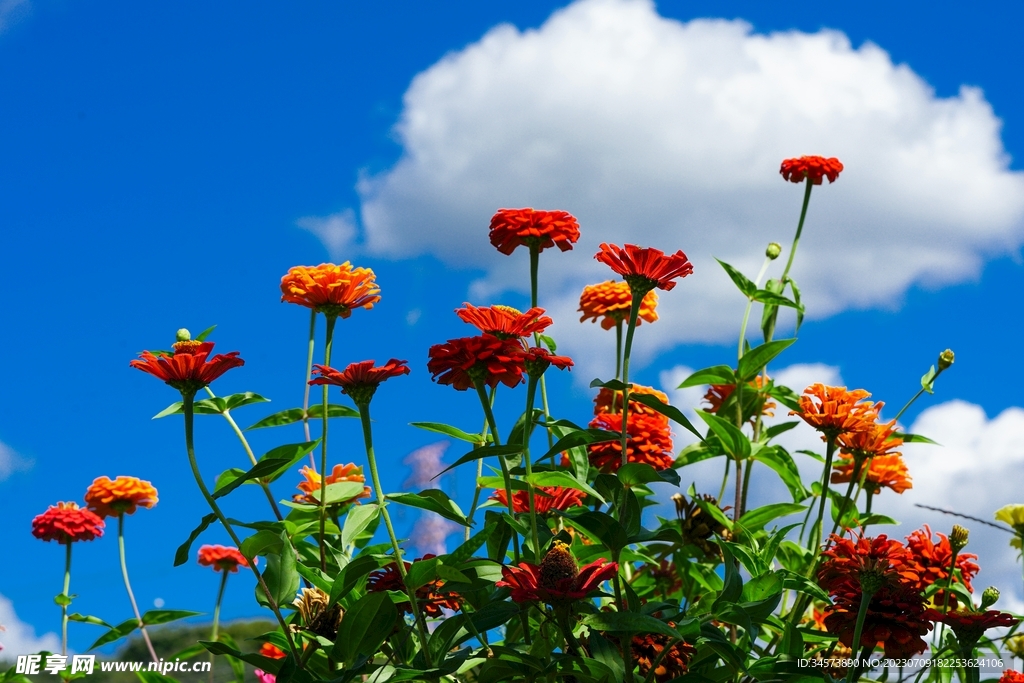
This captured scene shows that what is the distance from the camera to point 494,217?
7.66 ft

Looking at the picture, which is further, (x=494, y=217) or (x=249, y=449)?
(x=249, y=449)

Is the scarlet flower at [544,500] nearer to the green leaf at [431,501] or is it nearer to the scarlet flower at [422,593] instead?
the scarlet flower at [422,593]

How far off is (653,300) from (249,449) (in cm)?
158

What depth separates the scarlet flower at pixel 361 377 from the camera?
1986mm

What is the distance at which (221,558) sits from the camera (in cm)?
401

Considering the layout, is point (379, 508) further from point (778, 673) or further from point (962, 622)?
point (962, 622)

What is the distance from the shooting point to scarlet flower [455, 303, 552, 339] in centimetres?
195

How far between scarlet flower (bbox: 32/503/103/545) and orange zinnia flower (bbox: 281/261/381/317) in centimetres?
181

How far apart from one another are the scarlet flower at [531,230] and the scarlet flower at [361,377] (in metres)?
0.47

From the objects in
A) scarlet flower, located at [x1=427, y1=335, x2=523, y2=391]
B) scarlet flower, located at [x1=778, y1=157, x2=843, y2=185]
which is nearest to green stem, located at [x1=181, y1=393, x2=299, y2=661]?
scarlet flower, located at [x1=427, y1=335, x2=523, y2=391]

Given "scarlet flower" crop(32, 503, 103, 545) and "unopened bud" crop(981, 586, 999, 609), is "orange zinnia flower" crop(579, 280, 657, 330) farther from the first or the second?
"scarlet flower" crop(32, 503, 103, 545)

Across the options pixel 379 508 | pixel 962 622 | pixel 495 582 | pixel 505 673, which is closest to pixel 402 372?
pixel 379 508

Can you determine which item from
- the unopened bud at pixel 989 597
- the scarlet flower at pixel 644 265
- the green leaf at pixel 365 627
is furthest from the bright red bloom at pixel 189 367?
the unopened bud at pixel 989 597

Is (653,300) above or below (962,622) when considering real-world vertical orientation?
above
